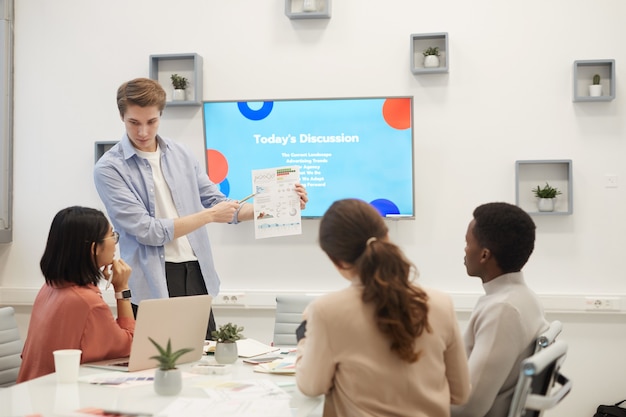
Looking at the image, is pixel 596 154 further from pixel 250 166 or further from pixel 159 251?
pixel 159 251

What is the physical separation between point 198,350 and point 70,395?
24.0 inches

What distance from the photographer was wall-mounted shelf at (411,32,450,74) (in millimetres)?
4496

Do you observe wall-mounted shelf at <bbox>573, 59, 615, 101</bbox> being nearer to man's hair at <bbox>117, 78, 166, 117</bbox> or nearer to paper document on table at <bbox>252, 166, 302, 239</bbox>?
paper document on table at <bbox>252, 166, 302, 239</bbox>

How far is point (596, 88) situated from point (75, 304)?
321 cm

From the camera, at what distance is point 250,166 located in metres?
4.64

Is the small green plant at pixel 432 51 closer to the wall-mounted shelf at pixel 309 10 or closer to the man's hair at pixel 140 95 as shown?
the wall-mounted shelf at pixel 309 10

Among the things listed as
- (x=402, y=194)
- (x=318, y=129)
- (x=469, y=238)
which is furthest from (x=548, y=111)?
(x=469, y=238)

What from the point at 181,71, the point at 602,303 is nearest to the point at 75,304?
the point at 181,71

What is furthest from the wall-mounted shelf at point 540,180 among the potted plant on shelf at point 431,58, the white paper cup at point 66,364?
the white paper cup at point 66,364

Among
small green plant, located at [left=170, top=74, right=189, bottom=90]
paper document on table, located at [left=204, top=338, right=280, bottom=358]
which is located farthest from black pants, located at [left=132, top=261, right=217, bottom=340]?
small green plant, located at [left=170, top=74, right=189, bottom=90]

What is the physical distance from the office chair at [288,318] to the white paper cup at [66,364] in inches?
62.1

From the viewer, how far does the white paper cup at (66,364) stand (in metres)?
2.25

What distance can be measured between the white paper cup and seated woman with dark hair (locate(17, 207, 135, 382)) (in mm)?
233

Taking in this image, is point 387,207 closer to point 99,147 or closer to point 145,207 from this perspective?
point 145,207
